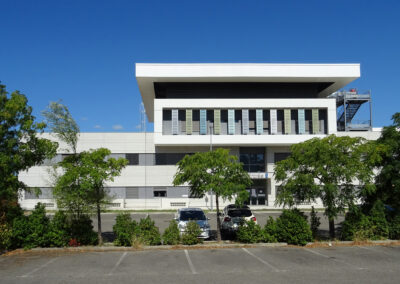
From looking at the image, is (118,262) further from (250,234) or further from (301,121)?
(301,121)

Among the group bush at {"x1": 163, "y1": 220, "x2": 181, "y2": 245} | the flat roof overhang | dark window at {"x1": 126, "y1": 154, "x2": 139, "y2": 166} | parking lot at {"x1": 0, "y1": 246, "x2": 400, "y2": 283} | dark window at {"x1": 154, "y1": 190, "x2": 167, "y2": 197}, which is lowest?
parking lot at {"x1": 0, "y1": 246, "x2": 400, "y2": 283}

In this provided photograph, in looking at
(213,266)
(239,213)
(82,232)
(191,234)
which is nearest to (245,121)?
(239,213)

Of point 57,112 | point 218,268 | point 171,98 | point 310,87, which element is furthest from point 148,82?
point 218,268

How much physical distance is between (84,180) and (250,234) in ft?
24.1

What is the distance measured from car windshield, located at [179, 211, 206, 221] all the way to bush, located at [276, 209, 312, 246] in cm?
413

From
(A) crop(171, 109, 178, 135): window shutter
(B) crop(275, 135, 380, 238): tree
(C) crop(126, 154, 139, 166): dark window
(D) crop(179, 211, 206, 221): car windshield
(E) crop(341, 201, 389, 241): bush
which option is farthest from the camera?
(C) crop(126, 154, 139, 166): dark window

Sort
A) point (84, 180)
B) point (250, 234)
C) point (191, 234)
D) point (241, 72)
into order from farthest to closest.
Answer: point (241, 72)
point (250, 234)
point (191, 234)
point (84, 180)

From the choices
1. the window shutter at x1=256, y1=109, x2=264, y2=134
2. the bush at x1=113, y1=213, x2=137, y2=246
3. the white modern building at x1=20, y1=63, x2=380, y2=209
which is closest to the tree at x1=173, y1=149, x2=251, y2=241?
the bush at x1=113, y1=213, x2=137, y2=246

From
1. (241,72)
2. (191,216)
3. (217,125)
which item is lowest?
(191,216)

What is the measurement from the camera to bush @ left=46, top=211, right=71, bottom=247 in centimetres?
1483

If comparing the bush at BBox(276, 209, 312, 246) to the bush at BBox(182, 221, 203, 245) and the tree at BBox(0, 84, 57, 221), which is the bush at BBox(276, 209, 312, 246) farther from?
the tree at BBox(0, 84, 57, 221)

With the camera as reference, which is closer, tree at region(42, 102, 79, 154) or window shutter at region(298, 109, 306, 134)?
tree at region(42, 102, 79, 154)

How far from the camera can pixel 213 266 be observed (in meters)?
12.0

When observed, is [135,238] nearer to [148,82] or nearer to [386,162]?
[386,162]
